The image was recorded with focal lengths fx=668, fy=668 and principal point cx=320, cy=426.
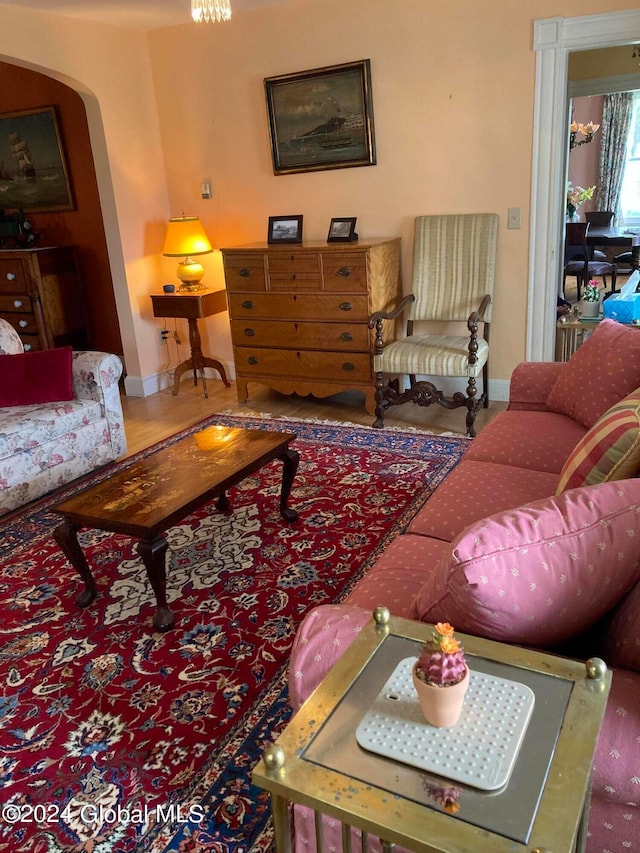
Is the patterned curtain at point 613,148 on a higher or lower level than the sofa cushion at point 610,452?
higher

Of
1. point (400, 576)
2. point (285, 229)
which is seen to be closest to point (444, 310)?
point (285, 229)

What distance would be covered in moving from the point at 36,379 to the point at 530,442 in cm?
257

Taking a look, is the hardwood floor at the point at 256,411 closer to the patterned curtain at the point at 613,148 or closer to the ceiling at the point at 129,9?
the ceiling at the point at 129,9

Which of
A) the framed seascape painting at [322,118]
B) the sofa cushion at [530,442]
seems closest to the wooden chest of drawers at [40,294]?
the framed seascape painting at [322,118]

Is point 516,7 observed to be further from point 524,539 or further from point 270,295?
point 524,539

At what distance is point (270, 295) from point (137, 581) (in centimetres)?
233

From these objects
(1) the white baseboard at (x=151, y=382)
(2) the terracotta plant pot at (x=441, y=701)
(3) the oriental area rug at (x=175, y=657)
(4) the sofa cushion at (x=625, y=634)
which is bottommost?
(3) the oriental area rug at (x=175, y=657)

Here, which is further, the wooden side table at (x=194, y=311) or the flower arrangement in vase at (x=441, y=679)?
the wooden side table at (x=194, y=311)

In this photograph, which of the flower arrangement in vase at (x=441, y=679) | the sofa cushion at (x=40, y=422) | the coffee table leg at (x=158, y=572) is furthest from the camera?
the sofa cushion at (x=40, y=422)

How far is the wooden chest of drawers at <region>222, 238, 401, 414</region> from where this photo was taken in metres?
4.08

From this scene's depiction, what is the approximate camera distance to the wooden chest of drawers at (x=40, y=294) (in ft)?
16.7

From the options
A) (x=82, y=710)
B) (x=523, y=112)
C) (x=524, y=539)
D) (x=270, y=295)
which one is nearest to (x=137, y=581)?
(x=82, y=710)

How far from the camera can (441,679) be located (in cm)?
94

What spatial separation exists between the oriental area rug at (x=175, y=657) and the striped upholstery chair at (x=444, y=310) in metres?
0.56
